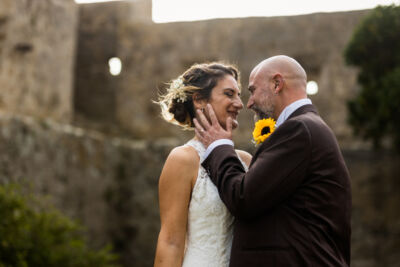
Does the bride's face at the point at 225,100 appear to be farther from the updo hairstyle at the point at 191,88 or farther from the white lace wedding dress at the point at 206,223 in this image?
the white lace wedding dress at the point at 206,223

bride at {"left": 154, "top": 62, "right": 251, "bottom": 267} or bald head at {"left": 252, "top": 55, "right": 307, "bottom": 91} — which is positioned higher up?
bald head at {"left": 252, "top": 55, "right": 307, "bottom": 91}

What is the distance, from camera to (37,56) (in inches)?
392

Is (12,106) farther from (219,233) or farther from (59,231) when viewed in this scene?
(219,233)

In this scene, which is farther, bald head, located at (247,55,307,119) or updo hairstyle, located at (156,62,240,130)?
updo hairstyle, located at (156,62,240,130)

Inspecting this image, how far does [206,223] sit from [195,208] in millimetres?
110

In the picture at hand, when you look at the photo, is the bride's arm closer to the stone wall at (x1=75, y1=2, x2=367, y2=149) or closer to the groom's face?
the groom's face

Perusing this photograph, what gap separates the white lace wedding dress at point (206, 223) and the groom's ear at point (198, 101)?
439mm

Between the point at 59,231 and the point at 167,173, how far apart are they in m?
3.63

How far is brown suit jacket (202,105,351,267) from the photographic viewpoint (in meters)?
2.38

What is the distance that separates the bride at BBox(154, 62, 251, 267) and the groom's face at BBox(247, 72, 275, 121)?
0.34m

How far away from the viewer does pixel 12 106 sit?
9.24 m

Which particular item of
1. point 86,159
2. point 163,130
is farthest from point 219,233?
point 163,130

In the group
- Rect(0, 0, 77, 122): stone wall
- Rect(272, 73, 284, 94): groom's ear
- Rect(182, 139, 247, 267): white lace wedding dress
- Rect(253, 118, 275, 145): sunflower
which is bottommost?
Rect(182, 139, 247, 267): white lace wedding dress

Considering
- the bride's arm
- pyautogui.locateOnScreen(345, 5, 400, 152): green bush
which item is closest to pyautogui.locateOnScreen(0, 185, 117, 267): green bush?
the bride's arm
